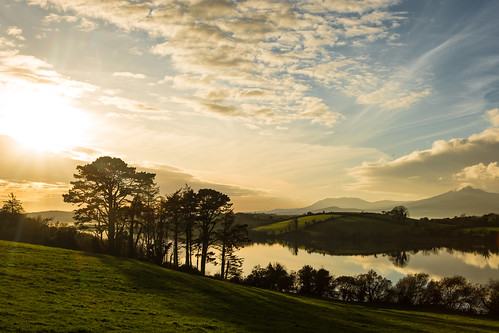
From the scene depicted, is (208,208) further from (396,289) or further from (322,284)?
(396,289)

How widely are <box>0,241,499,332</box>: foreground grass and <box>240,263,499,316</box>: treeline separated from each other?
18.7 meters

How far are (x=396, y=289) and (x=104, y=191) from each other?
55210 mm

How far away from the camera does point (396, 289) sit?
195 feet

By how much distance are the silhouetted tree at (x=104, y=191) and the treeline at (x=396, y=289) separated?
25.3 metres

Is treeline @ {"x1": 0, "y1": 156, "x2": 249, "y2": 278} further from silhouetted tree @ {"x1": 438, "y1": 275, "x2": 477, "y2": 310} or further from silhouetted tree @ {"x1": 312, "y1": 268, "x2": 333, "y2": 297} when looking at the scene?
silhouetted tree @ {"x1": 438, "y1": 275, "x2": 477, "y2": 310}

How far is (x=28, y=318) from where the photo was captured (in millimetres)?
17875

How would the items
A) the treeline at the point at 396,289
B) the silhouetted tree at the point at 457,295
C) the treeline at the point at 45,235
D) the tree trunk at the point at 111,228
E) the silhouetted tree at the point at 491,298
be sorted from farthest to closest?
the treeline at the point at 45,235 < the tree trunk at the point at 111,228 < the silhouetted tree at the point at 457,295 < the treeline at the point at 396,289 < the silhouetted tree at the point at 491,298

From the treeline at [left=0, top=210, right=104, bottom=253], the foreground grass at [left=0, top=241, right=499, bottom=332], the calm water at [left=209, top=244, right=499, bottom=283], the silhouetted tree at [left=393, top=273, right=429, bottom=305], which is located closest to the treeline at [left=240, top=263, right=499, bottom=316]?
the silhouetted tree at [left=393, top=273, right=429, bottom=305]

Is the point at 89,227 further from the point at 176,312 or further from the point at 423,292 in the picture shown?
the point at 423,292

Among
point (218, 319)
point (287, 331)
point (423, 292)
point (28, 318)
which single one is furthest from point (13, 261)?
point (423, 292)

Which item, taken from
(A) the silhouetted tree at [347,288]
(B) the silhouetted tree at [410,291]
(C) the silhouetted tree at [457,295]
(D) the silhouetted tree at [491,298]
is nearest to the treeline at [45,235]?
(A) the silhouetted tree at [347,288]

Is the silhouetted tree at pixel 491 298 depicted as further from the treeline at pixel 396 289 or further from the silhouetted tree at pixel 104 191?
the silhouetted tree at pixel 104 191

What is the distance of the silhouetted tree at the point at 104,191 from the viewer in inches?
2151

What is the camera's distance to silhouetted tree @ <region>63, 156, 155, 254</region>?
5462 centimetres
